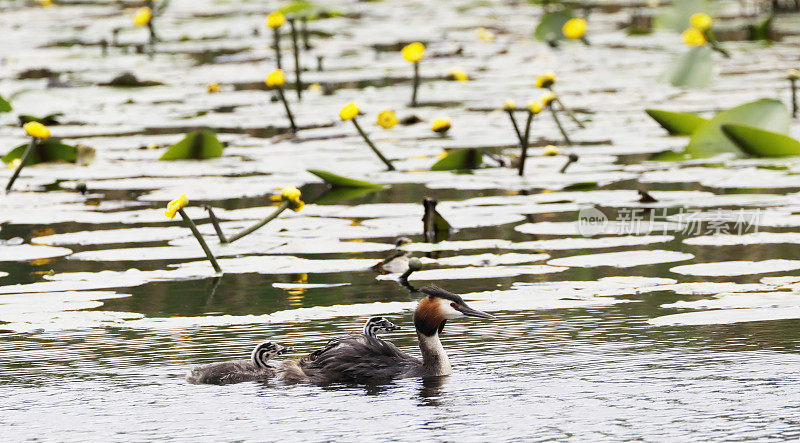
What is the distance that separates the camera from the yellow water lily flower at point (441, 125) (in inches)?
371

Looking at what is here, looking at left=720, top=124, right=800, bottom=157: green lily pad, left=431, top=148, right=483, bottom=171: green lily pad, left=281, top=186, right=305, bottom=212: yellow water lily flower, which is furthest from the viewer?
left=431, top=148, right=483, bottom=171: green lily pad

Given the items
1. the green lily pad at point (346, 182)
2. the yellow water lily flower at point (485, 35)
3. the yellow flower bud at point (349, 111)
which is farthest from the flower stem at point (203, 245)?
the yellow water lily flower at point (485, 35)

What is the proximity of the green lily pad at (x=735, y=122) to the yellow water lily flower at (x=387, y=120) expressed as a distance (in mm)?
2212

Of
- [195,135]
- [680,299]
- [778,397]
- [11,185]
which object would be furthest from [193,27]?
[778,397]

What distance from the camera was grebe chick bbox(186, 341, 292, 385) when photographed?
4395 mm

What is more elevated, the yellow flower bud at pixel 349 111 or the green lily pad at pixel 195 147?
the yellow flower bud at pixel 349 111

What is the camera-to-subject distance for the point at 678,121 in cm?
932

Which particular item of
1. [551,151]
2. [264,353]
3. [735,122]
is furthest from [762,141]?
[264,353]

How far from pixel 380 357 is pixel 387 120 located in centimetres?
583

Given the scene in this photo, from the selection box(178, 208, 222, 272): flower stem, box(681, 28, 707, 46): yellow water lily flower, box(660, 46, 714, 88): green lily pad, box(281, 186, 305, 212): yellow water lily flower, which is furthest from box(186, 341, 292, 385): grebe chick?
box(681, 28, 707, 46): yellow water lily flower

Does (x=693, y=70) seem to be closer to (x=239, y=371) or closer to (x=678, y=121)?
(x=678, y=121)

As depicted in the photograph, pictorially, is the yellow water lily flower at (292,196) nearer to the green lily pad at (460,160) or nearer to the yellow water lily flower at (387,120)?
the green lily pad at (460,160)

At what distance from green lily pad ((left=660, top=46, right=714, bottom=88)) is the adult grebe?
7.50 m

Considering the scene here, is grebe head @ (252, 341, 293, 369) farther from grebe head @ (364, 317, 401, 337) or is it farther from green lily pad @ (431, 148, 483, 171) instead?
green lily pad @ (431, 148, 483, 171)
